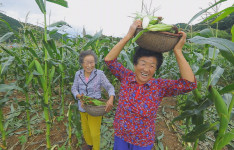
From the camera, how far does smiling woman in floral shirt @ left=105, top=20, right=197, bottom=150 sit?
4.64 ft

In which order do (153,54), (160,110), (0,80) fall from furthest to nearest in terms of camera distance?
(160,110) → (0,80) → (153,54)

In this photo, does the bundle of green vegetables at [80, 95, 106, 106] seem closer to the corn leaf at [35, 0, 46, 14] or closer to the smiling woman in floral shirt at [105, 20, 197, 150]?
the smiling woman in floral shirt at [105, 20, 197, 150]

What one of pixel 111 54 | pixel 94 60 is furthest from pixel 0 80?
pixel 111 54

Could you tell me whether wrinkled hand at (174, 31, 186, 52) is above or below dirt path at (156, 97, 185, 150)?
above

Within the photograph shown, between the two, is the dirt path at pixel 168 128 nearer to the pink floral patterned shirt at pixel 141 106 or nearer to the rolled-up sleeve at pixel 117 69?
the pink floral patterned shirt at pixel 141 106

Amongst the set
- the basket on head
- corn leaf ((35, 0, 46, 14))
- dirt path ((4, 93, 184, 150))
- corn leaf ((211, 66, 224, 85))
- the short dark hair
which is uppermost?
corn leaf ((35, 0, 46, 14))

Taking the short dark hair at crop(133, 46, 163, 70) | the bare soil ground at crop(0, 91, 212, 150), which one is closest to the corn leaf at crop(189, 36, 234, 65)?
the short dark hair at crop(133, 46, 163, 70)

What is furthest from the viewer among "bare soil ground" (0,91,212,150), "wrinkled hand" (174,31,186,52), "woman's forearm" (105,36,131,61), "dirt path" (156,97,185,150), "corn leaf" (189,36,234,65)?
"dirt path" (156,97,185,150)

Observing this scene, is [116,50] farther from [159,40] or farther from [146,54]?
[159,40]

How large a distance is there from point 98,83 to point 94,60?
14.2 inches

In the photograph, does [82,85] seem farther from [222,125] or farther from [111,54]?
[222,125]

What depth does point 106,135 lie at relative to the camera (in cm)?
288

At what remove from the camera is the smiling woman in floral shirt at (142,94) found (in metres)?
1.41

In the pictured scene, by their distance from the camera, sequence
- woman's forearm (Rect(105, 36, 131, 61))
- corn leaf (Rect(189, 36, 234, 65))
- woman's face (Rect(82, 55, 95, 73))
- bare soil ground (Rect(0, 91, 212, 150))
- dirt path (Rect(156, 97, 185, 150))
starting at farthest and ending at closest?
dirt path (Rect(156, 97, 185, 150)) < bare soil ground (Rect(0, 91, 212, 150)) < woman's face (Rect(82, 55, 95, 73)) < woman's forearm (Rect(105, 36, 131, 61)) < corn leaf (Rect(189, 36, 234, 65))
